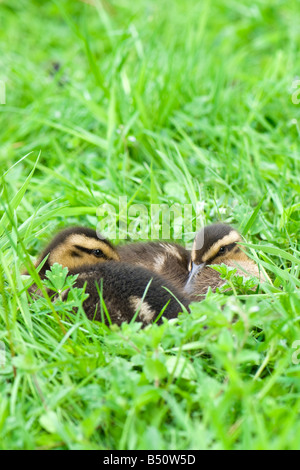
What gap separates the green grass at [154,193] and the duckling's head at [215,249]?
0.10 m

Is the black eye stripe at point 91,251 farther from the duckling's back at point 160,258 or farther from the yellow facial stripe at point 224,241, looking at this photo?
the yellow facial stripe at point 224,241

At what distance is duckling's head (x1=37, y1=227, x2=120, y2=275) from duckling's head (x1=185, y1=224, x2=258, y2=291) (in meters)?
0.35

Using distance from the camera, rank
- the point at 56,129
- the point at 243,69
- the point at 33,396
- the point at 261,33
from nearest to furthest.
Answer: the point at 33,396 → the point at 56,129 → the point at 243,69 → the point at 261,33

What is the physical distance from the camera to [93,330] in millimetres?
1821

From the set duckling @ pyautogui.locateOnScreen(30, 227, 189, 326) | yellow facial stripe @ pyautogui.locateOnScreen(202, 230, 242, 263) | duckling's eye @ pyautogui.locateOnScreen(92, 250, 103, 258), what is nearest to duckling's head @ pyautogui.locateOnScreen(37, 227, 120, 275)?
duckling's eye @ pyautogui.locateOnScreen(92, 250, 103, 258)

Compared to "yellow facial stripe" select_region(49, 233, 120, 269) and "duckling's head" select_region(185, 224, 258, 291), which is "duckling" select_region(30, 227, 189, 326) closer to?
"yellow facial stripe" select_region(49, 233, 120, 269)

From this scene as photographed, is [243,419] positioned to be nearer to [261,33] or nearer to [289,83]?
[289,83]

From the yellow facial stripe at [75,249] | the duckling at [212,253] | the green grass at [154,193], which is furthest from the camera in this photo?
the duckling at [212,253]

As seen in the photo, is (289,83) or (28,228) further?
A: (289,83)

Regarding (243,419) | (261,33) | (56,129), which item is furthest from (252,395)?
(261,33)

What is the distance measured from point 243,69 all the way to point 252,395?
10.2 feet

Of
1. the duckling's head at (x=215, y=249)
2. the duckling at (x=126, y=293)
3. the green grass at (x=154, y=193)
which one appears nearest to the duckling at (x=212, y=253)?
the duckling's head at (x=215, y=249)

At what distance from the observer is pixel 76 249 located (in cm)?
223

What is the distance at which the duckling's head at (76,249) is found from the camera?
2.21 meters
